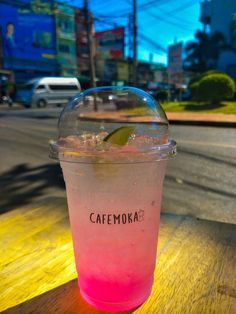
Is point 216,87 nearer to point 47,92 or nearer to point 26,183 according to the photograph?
point 47,92

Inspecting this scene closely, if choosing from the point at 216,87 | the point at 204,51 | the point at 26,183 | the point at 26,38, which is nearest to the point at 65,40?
the point at 26,38

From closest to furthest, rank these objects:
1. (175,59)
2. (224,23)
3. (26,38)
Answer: (175,59) → (26,38) → (224,23)

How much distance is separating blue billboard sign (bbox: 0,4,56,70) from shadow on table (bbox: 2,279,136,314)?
36.0 meters

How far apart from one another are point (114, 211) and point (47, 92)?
83.2ft

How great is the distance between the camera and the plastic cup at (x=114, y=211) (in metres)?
1.00

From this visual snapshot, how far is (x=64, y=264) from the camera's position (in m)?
1.30

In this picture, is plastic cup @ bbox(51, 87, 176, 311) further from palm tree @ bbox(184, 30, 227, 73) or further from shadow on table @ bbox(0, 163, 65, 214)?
palm tree @ bbox(184, 30, 227, 73)

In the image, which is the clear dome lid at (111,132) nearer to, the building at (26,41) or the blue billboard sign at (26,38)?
the building at (26,41)

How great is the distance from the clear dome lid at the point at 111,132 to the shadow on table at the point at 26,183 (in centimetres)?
244

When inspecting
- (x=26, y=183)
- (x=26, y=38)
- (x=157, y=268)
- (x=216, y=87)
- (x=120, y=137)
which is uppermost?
(x=26, y=38)

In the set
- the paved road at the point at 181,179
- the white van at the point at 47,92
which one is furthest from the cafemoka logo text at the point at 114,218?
the white van at the point at 47,92

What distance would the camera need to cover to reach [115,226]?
1.02 metres

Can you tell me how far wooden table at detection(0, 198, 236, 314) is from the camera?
41.2 inches

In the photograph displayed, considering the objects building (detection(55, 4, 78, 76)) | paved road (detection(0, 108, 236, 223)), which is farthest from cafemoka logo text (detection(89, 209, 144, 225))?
building (detection(55, 4, 78, 76))
